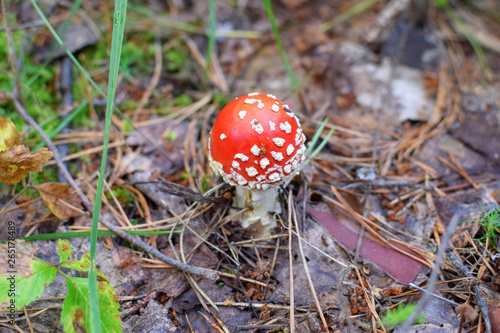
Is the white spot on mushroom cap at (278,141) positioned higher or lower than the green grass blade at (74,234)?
higher

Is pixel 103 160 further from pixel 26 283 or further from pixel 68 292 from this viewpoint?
pixel 26 283

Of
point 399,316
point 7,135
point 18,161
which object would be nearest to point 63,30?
point 7,135

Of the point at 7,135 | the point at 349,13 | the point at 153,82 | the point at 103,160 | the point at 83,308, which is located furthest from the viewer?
the point at 349,13

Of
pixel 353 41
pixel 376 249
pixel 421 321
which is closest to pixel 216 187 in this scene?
pixel 376 249

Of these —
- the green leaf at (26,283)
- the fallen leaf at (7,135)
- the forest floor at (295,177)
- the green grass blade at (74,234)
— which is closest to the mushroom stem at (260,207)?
the forest floor at (295,177)

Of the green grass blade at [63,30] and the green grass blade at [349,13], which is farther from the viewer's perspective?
the green grass blade at [349,13]

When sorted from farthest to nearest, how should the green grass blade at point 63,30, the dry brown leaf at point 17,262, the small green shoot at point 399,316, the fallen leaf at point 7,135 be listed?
the green grass blade at point 63,30
the fallen leaf at point 7,135
the dry brown leaf at point 17,262
the small green shoot at point 399,316

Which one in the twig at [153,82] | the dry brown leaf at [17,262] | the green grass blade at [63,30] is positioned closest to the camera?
the dry brown leaf at [17,262]

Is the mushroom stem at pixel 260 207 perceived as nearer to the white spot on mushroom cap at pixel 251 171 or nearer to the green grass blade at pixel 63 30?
the white spot on mushroom cap at pixel 251 171
